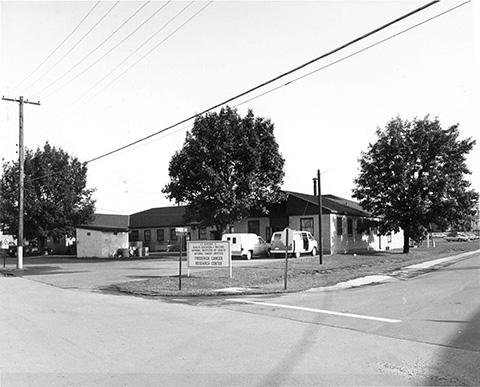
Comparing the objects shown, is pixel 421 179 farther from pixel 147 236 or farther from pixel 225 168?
pixel 147 236

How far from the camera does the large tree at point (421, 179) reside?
39.6 m

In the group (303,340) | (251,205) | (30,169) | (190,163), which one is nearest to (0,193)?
(30,169)

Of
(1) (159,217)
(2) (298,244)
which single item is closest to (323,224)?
(2) (298,244)

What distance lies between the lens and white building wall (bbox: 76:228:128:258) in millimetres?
44062

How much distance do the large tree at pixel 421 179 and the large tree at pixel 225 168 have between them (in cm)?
1034

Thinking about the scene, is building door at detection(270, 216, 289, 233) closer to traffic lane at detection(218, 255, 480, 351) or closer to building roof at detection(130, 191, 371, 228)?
building roof at detection(130, 191, 371, 228)

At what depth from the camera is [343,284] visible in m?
18.5

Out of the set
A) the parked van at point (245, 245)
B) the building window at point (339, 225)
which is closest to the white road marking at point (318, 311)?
the parked van at point (245, 245)

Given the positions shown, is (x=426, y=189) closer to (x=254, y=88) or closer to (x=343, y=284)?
(x=343, y=284)

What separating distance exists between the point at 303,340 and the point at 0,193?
5069 cm

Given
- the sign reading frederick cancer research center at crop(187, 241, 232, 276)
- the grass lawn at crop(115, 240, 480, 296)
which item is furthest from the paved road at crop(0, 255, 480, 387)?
the sign reading frederick cancer research center at crop(187, 241, 232, 276)

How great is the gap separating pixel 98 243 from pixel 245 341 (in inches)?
1512

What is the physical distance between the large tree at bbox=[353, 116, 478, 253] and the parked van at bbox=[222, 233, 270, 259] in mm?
12821

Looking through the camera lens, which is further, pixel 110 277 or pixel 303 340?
pixel 110 277
